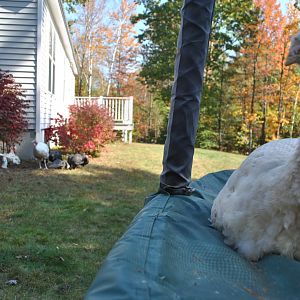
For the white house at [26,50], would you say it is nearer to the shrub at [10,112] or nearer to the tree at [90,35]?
the shrub at [10,112]

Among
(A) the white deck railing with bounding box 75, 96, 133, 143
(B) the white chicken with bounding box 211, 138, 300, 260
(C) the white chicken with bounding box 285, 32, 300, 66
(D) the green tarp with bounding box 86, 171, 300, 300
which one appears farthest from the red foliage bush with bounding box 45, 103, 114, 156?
(C) the white chicken with bounding box 285, 32, 300, 66

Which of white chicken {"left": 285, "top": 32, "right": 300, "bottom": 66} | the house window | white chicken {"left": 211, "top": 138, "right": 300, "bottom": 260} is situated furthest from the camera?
the house window

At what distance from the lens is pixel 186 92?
2818 mm

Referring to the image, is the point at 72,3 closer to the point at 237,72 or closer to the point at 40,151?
the point at 237,72

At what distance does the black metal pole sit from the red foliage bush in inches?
272

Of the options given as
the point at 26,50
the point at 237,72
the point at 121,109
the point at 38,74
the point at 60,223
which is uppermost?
the point at 237,72

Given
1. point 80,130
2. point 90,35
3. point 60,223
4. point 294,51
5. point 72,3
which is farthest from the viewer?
point 90,35

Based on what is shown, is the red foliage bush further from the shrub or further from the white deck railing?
the white deck railing

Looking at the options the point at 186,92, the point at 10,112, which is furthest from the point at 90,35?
the point at 186,92

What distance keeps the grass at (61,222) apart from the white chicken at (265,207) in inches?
57.2

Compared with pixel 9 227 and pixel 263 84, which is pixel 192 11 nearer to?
pixel 9 227

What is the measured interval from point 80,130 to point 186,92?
716cm

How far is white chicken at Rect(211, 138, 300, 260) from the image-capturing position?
1.57 m

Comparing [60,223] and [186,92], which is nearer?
[186,92]
